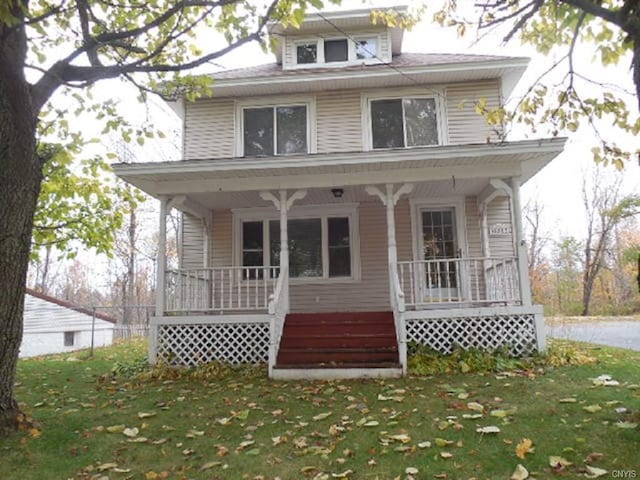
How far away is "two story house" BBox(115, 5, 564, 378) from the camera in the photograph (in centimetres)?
777

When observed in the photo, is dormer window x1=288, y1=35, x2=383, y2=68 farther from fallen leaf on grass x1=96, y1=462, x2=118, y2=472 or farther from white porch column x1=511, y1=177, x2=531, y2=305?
fallen leaf on grass x1=96, y1=462, x2=118, y2=472

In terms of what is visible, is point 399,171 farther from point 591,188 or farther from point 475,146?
point 591,188

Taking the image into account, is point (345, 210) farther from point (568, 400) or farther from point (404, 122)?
point (568, 400)

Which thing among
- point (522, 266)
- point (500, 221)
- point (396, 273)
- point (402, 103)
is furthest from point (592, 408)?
point (402, 103)

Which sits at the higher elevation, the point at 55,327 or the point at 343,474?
the point at 55,327

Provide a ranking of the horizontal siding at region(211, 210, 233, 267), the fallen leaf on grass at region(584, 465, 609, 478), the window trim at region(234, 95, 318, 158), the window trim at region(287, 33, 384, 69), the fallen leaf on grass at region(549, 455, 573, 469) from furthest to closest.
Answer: the window trim at region(287, 33, 384, 69), the window trim at region(234, 95, 318, 158), the horizontal siding at region(211, 210, 233, 267), the fallen leaf on grass at region(549, 455, 573, 469), the fallen leaf on grass at region(584, 465, 609, 478)

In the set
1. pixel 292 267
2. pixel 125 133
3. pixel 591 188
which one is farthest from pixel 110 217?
pixel 591 188

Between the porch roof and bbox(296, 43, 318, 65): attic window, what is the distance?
189 inches

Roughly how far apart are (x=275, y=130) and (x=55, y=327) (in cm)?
1494

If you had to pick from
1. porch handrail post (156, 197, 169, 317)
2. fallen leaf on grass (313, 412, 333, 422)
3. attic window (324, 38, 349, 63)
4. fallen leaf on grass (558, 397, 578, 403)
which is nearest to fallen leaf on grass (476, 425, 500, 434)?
fallen leaf on grass (558, 397, 578, 403)

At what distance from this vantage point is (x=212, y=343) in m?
8.38

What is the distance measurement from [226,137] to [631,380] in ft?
30.1

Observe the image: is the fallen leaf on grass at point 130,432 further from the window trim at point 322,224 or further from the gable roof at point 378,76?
the gable roof at point 378,76

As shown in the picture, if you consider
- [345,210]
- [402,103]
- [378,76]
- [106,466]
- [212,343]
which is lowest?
[106,466]
